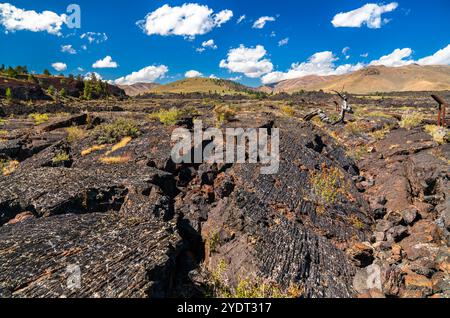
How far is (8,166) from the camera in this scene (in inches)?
567

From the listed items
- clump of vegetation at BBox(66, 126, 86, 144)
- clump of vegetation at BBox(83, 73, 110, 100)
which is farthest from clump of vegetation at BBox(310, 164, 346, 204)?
clump of vegetation at BBox(83, 73, 110, 100)

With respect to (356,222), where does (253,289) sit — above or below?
below

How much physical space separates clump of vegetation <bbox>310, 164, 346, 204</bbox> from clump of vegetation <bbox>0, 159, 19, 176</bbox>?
44.7ft

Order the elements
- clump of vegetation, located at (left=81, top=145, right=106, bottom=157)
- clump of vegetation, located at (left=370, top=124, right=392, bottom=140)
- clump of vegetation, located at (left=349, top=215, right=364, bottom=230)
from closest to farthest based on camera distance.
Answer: clump of vegetation, located at (left=349, top=215, right=364, bottom=230) < clump of vegetation, located at (left=81, top=145, right=106, bottom=157) < clump of vegetation, located at (left=370, top=124, right=392, bottom=140)

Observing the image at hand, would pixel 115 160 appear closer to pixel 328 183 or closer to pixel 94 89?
pixel 328 183

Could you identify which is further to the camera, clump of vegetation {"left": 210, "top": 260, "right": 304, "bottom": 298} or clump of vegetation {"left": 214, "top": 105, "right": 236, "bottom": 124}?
clump of vegetation {"left": 214, "top": 105, "right": 236, "bottom": 124}

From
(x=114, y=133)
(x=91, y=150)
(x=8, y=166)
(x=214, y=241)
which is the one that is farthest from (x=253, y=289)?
(x=8, y=166)

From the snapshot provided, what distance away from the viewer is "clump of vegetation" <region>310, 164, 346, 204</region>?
12.6 meters

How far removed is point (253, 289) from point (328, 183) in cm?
763

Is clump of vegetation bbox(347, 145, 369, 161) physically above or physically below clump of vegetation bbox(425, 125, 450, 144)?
below

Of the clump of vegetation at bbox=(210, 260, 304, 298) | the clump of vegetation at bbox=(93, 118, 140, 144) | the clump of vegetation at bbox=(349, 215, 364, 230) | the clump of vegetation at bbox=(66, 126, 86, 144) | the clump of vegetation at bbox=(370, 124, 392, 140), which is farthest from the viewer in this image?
the clump of vegetation at bbox=(370, 124, 392, 140)

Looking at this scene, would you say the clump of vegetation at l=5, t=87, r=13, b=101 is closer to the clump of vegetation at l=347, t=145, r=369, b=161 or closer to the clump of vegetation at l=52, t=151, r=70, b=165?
the clump of vegetation at l=52, t=151, r=70, b=165

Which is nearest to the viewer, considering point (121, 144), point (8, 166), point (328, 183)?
point (328, 183)
